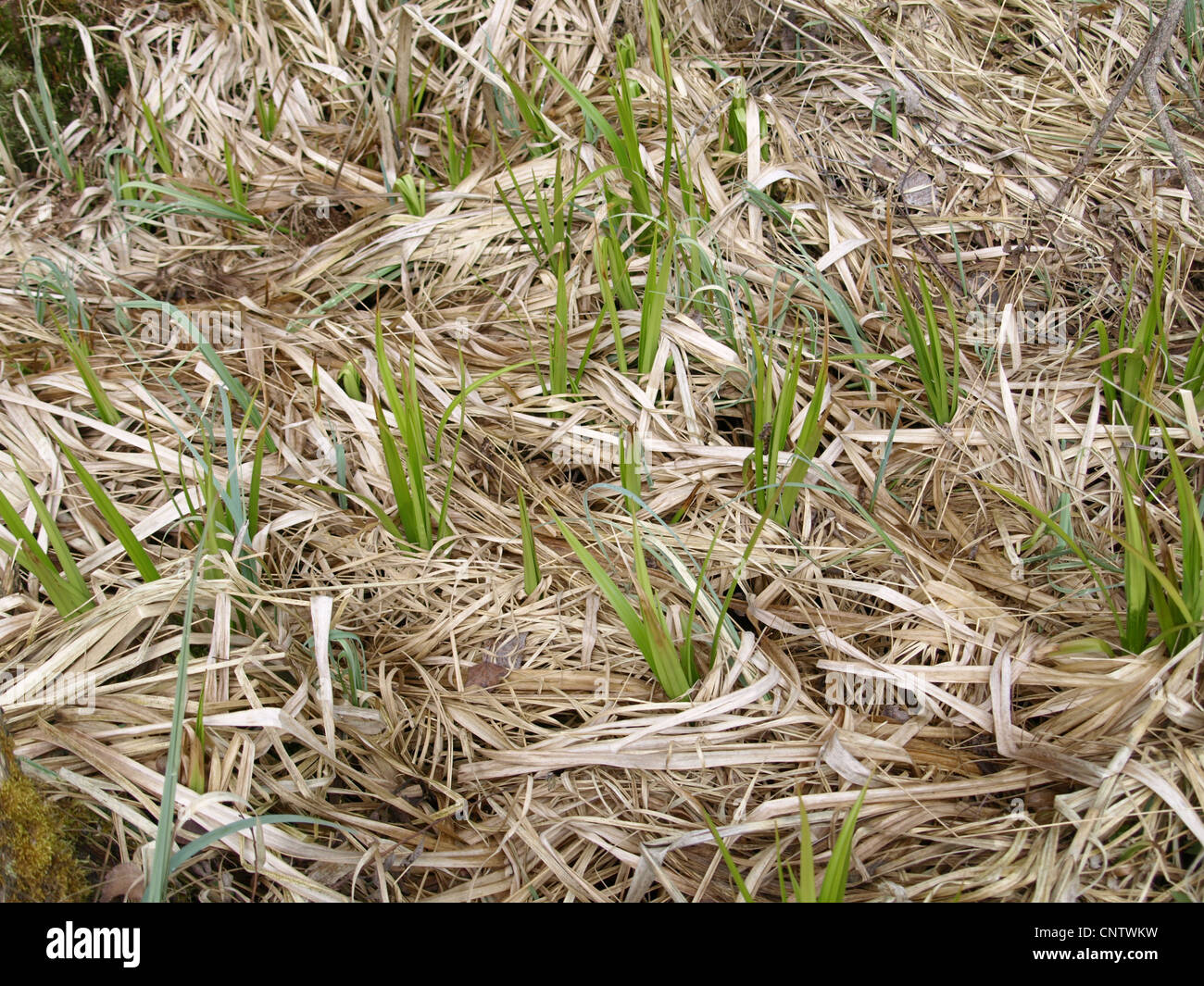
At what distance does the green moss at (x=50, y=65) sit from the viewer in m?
2.18

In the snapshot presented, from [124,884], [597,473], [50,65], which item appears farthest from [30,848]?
[50,65]

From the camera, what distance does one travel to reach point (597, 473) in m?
1.65

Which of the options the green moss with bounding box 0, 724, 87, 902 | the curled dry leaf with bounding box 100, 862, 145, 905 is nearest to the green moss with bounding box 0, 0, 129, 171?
the green moss with bounding box 0, 724, 87, 902

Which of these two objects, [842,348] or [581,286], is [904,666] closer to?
[842,348]

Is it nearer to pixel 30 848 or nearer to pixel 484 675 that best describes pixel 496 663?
pixel 484 675

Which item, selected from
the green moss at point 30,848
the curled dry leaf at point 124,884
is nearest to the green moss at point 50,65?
the green moss at point 30,848

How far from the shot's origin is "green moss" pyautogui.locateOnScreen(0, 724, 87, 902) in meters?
1.06

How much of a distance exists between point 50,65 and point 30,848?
80.1 inches

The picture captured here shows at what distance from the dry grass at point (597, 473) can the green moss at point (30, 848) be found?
0.19 feet

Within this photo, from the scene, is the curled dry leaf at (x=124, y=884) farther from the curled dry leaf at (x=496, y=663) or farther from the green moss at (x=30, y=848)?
the curled dry leaf at (x=496, y=663)

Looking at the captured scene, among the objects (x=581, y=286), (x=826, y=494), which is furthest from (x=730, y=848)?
(x=581, y=286)

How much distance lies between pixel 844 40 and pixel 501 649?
185 centimetres

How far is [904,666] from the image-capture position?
1304 mm
